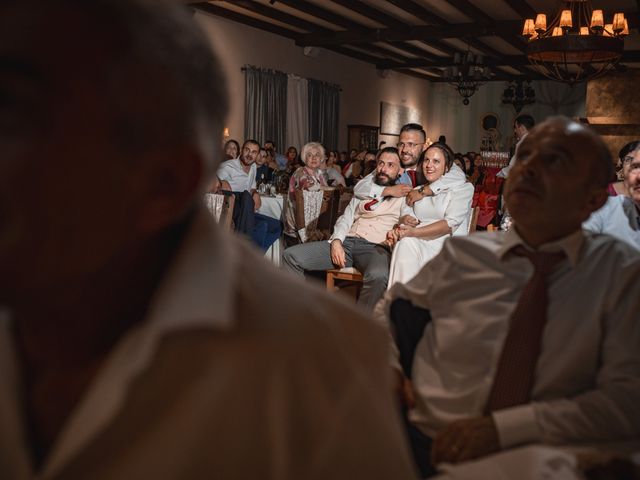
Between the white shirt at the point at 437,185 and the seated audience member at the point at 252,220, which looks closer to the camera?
the white shirt at the point at 437,185

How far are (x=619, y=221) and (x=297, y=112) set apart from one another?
10014mm

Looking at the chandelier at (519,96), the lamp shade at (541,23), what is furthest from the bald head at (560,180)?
the chandelier at (519,96)

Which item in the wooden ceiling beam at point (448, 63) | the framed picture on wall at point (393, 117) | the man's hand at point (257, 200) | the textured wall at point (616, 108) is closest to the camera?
the man's hand at point (257, 200)

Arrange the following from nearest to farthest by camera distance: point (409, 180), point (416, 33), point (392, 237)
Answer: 1. point (392, 237)
2. point (409, 180)
3. point (416, 33)

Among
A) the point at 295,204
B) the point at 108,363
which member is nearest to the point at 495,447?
the point at 108,363

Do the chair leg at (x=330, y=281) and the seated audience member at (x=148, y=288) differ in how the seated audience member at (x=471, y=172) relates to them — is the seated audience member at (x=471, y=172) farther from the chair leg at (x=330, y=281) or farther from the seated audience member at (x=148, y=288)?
the seated audience member at (x=148, y=288)

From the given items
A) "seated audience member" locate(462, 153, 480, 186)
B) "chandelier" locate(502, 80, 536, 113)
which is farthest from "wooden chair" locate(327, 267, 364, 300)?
"chandelier" locate(502, 80, 536, 113)

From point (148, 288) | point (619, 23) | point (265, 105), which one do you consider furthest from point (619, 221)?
point (265, 105)

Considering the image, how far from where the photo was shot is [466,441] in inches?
53.8

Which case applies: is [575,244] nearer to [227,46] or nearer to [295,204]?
[295,204]

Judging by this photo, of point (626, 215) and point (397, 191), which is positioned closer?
point (626, 215)

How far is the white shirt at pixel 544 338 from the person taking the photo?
4.43 ft

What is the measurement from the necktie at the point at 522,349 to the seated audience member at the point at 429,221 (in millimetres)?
2523

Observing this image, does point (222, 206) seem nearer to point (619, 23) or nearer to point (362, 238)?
point (362, 238)
